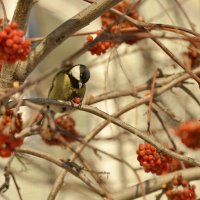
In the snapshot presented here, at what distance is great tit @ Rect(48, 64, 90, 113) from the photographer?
1.80m

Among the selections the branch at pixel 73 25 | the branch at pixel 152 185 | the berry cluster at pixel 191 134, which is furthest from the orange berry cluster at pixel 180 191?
the branch at pixel 73 25

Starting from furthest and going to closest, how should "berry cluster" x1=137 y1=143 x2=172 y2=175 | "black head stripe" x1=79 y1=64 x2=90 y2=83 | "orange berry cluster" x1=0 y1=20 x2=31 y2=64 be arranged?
1. "black head stripe" x1=79 y1=64 x2=90 y2=83
2. "berry cluster" x1=137 y1=143 x2=172 y2=175
3. "orange berry cluster" x1=0 y1=20 x2=31 y2=64

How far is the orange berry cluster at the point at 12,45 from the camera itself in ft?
2.75

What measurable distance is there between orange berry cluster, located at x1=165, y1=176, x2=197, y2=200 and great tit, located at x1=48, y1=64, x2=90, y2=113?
0.60 m

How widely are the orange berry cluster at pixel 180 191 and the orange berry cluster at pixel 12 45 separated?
2.10 feet

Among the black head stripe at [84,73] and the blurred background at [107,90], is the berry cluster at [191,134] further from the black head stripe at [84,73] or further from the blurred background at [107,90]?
the blurred background at [107,90]

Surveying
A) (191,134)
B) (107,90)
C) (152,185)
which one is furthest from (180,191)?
(107,90)

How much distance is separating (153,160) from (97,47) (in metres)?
0.41

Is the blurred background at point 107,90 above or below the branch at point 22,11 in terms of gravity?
above

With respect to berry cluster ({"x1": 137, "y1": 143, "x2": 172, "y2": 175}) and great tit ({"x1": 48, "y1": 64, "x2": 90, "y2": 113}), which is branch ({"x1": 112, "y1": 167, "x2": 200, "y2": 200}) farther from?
great tit ({"x1": 48, "y1": 64, "x2": 90, "y2": 113})

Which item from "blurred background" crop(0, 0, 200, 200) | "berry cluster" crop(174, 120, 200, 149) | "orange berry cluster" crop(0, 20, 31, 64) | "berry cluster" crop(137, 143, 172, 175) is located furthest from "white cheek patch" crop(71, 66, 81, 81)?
"orange berry cluster" crop(0, 20, 31, 64)

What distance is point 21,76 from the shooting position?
111 centimetres

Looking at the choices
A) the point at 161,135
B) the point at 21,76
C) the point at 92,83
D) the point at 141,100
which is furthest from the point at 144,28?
the point at 92,83

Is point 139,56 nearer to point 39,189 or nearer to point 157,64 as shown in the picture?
point 157,64
